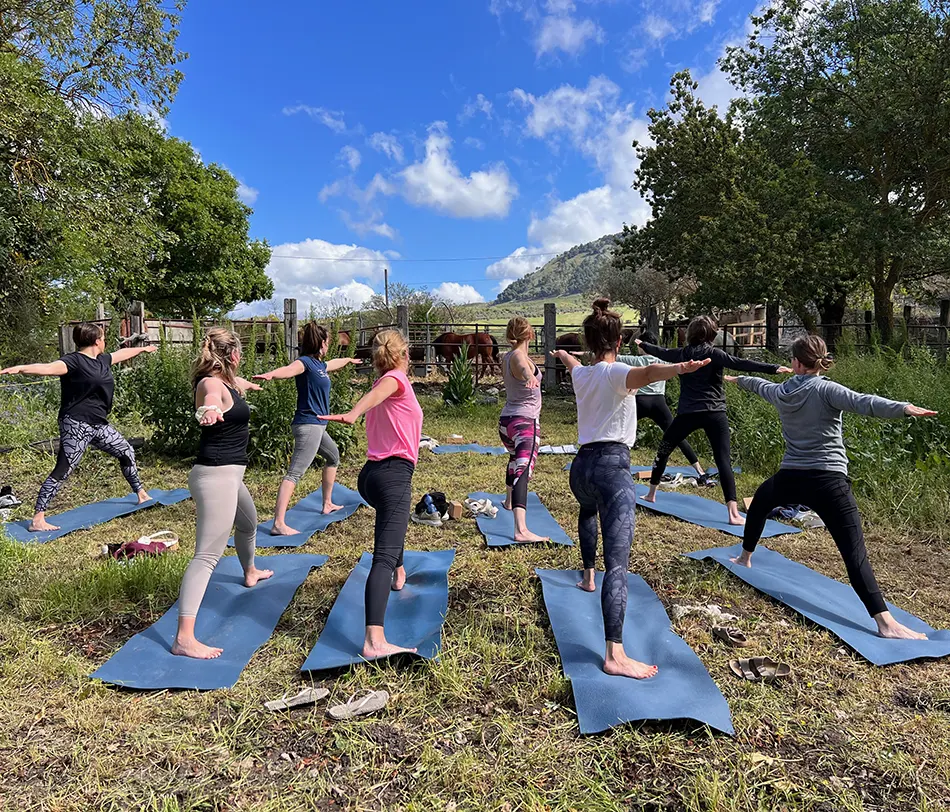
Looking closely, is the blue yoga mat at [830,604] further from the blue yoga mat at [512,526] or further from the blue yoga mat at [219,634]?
the blue yoga mat at [219,634]

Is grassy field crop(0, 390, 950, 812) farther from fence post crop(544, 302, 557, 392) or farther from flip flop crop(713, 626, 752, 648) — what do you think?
fence post crop(544, 302, 557, 392)

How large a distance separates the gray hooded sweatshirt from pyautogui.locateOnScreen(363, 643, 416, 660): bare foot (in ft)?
8.19

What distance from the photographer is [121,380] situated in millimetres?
9930

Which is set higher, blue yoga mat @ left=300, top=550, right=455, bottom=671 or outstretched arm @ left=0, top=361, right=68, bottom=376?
outstretched arm @ left=0, top=361, right=68, bottom=376

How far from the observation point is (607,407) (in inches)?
119

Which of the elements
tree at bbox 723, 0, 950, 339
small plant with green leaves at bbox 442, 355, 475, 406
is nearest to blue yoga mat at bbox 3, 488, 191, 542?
small plant with green leaves at bbox 442, 355, 475, 406

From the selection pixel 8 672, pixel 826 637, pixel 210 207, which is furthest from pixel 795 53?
pixel 210 207

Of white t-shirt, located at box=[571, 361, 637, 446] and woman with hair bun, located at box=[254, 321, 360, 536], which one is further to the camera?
woman with hair bun, located at box=[254, 321, 360, 536]

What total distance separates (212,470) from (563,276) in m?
164

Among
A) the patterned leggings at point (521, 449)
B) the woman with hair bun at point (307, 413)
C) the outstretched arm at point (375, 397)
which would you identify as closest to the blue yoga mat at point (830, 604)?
the patterned leggings at point (521, 449)

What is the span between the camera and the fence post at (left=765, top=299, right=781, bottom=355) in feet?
43.1

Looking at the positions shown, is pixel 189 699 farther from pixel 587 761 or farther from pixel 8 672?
pixel 587 761

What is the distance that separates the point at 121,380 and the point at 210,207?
2618 cm

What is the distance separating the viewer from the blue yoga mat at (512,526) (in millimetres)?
4867
